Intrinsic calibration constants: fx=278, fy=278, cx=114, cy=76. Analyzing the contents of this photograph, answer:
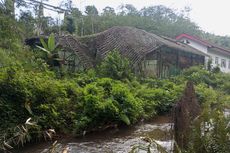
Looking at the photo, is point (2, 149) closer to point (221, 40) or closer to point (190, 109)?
point (190, 109)

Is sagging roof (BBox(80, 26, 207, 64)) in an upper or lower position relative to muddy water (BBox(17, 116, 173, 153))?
upper

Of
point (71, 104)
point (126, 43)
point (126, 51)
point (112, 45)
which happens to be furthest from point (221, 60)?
point (71, 104)

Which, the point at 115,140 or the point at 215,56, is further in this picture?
the point at 215,56

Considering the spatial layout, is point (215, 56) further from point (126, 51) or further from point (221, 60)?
point (126, 51)

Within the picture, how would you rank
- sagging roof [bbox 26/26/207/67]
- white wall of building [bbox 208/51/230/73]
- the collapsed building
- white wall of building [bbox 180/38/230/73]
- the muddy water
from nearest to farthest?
the muddy water → the collapsed building → sagging roof [bbox 26/26/207/67] → white wall of building [bbox 180/38/230/73] → white wall of building [bbox 208/51/230/73]

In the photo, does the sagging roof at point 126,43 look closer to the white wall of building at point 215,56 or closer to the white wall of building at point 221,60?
the white wall of building at point 215,56

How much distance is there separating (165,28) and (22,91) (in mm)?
37427

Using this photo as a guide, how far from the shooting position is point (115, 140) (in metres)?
7.96

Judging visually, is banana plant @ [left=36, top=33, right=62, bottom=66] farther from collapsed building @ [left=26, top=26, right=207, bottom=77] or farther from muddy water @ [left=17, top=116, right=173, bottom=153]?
muddy water @ [left=17, top=116, right=173, bottom=153]

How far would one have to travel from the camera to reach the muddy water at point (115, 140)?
6988mm

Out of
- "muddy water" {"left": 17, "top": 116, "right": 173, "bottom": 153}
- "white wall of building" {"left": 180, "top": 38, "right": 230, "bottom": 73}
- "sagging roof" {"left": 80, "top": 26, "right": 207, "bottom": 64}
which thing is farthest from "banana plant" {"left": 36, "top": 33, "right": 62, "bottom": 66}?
"white wall of building" {"left": 180, "top": 38, "right": 230, "bottom": 73}

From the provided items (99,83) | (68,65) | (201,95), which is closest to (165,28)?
(68,65)

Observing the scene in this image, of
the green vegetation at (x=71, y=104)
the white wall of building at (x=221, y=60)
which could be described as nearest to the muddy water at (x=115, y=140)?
the green vegetation at (x=71, y=104)

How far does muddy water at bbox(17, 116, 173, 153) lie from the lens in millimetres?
6988
